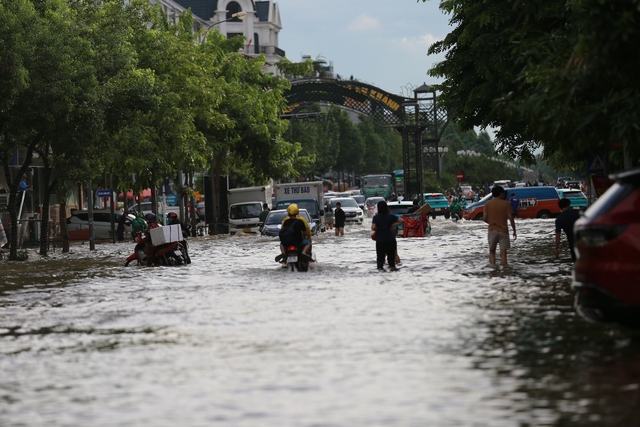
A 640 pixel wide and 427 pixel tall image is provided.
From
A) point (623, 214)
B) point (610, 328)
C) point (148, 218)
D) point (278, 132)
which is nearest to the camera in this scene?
point (623, 214)

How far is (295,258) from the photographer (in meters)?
26.3

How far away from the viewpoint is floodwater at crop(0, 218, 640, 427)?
346 inches

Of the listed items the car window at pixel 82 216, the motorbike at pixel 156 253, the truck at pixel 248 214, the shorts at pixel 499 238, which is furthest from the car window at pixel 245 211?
the shorts at pixel 499 238

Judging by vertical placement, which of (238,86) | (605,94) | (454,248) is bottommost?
(454,248)

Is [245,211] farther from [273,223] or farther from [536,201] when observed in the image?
[536,201]

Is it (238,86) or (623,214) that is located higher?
(238,86)

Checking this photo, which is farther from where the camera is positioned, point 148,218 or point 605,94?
point 148,218

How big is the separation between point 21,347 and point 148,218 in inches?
646

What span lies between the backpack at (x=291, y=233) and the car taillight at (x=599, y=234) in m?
14.9

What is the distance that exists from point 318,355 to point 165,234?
64.0 feet

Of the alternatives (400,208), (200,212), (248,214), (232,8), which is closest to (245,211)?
(248,214)

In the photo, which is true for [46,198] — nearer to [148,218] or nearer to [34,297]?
[148,218]

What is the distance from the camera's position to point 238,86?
2502 inches

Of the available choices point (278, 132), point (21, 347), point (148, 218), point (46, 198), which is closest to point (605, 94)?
point (21, 347)
